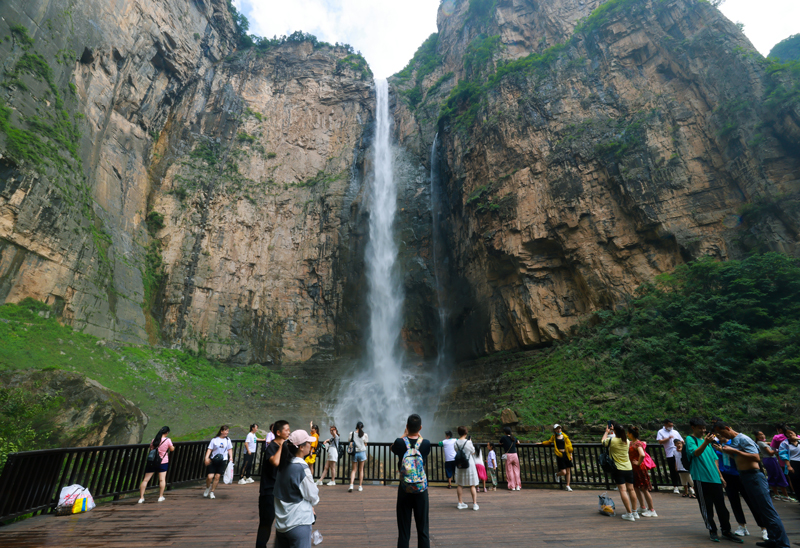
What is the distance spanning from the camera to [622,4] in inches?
1031

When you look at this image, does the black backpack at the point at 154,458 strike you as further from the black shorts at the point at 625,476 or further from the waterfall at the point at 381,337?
the waterfall at the point at 381,337

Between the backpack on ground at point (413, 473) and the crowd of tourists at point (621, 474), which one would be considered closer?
the crowd of tourists at point (621, 474)

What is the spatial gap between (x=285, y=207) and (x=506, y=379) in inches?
955

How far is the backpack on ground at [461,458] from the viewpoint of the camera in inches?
268

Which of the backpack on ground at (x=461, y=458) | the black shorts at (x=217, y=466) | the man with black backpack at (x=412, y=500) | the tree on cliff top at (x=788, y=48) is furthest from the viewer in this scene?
the tree on cliff top at (x=788, y=48)

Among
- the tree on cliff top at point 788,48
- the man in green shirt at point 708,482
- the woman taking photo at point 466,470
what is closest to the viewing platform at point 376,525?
the man in green shirt at point 708,482

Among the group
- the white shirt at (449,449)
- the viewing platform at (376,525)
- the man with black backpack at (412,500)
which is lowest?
the viewing platform at (376,525)

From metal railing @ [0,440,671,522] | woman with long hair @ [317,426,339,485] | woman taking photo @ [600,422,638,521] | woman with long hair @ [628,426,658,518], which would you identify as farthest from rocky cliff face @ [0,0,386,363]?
woman with long hair @ [628,426,658,518]

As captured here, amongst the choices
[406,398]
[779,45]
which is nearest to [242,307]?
Result: [406,398]

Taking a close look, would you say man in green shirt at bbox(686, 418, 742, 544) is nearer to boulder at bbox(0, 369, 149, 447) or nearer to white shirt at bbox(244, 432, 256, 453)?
white shirt at bbox(244, 432, 256, 453)

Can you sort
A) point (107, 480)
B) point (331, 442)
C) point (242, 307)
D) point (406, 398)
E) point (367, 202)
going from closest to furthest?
1. point (107, 480)
2. point (331, 442)
3. point (406, 398)
4. point (242, 307)
5. point (367, 202)

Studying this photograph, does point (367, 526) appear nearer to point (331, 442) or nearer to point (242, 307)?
point (331, 442)

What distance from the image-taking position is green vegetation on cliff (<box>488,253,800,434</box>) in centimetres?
1372

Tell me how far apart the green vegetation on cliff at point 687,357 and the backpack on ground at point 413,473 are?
1367cm
